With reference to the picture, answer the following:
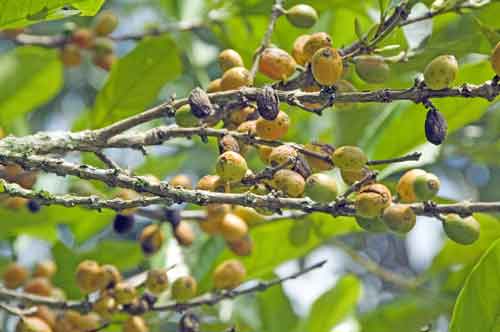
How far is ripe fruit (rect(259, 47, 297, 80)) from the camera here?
175 centimetres

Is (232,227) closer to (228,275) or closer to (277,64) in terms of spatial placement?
(228,275)

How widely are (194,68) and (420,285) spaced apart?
1.02m

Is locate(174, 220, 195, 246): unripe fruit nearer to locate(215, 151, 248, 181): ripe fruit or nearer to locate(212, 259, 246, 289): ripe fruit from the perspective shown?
locate(212, 259, 246, 289): ripe fruit

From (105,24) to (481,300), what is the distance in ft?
5.84

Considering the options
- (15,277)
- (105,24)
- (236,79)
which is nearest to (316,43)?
(236,79)

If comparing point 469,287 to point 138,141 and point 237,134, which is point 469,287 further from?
point 138,141

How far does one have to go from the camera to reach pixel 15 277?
8.25 feet

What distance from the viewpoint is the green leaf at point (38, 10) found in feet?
5.70

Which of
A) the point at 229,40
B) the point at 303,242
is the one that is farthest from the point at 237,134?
the point at 229,40

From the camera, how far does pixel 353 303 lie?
2.71 metres

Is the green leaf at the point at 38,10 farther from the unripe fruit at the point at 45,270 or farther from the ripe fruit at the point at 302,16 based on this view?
the unripe fruit at the point at 45,270

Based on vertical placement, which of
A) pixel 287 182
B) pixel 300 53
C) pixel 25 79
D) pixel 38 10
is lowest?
pixel 287 182

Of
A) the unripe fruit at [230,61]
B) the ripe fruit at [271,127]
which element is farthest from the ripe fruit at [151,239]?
the ripe fruit at [271,127]

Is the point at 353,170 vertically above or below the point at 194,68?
below
